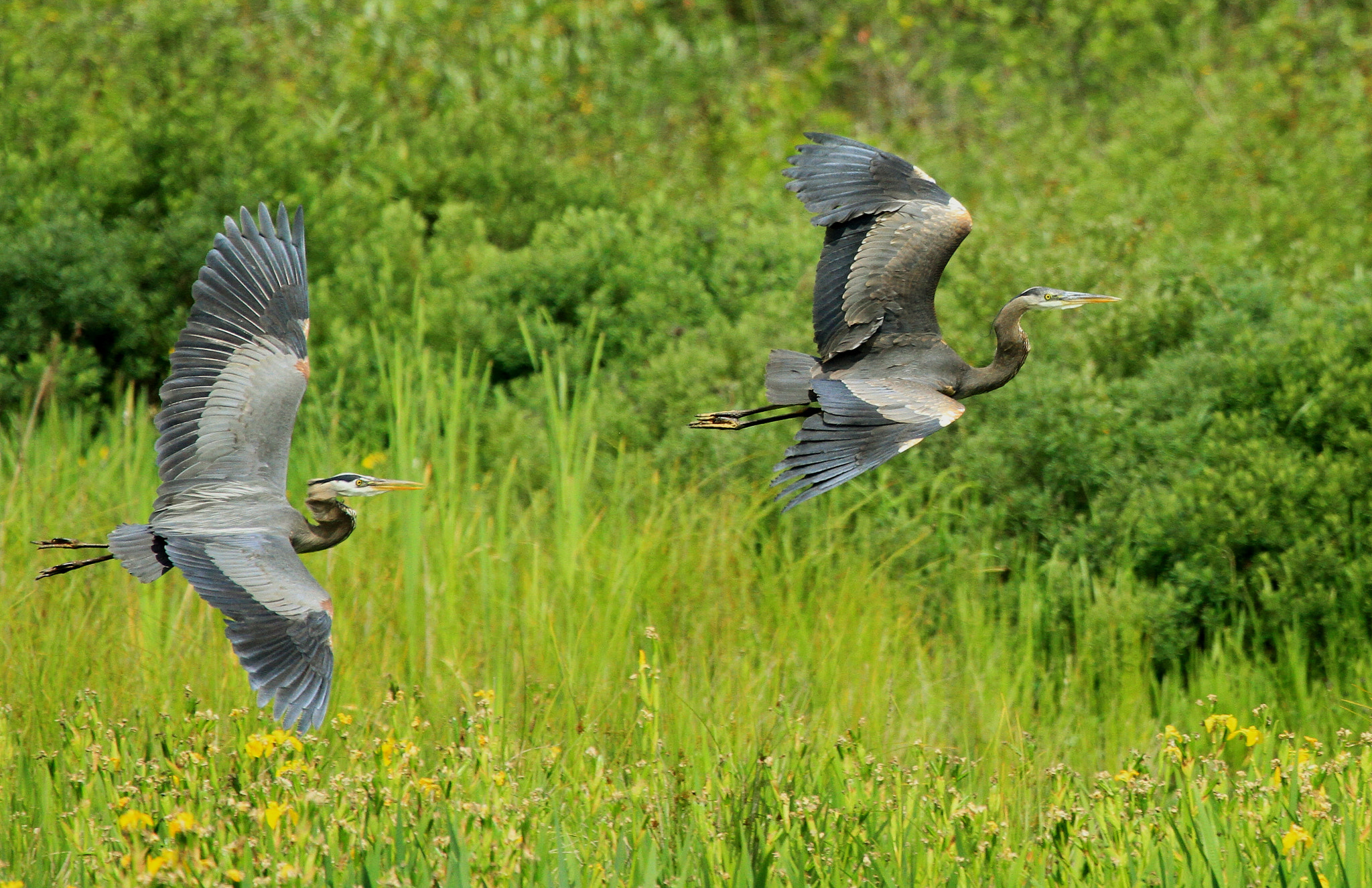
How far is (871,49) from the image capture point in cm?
1245

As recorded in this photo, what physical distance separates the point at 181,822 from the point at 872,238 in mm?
3101

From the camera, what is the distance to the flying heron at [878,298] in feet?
16.7

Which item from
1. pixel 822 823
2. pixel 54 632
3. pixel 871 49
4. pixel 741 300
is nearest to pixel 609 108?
pixel 871 49

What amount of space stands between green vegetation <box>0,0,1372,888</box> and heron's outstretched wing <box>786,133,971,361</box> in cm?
117

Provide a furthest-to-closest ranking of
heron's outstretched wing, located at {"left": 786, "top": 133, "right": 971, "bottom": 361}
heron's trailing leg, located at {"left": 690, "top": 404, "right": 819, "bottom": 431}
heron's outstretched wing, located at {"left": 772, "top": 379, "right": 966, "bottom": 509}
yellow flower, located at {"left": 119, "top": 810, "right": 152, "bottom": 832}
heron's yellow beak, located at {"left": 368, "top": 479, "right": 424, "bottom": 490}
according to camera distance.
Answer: heron's outstretched wing, located at {"left": 786, "top": 133, "right": 971, "bottom": 361} < heron's trailing leg, located at {"left": 690, "top": 404, "right": 819, "bottom": 431} < heron's yellow beak, located at {"left": 368, "top": 479, "right": 424, "bottom": 490} < heron's outstretched wing, located at {"left": 772, "top": 379, "right": 966, "bottom": 509} < yellow flower, located at {"left": 119, "top": 810, "right": 152, "bottom": 832}

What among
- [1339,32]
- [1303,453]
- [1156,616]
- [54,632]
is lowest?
[1156,616]

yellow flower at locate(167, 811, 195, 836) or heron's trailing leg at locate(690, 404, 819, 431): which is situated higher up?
heron's trailing leg at locate(690, 404, 819, 431)

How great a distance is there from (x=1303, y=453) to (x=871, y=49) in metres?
6.62

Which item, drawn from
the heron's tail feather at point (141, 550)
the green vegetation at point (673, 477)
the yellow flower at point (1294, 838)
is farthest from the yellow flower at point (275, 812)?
the yellow flower at point (1294, 838)

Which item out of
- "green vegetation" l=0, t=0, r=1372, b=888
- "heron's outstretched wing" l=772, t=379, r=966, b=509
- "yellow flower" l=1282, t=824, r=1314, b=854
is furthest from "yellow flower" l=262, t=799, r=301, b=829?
"yellow flower" l=1282, t=824, r=1314, b=854

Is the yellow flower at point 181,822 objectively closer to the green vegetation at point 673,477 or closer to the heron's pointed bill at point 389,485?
the green vegetation at point 673,477

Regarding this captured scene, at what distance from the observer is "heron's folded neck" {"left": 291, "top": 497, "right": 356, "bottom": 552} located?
4.49 meters

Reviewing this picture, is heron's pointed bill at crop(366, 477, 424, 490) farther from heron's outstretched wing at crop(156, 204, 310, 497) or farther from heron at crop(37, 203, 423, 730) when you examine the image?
heron's outstretched wing at crop(156, 204, 310, 497)

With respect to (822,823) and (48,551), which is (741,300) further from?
(822,823)
